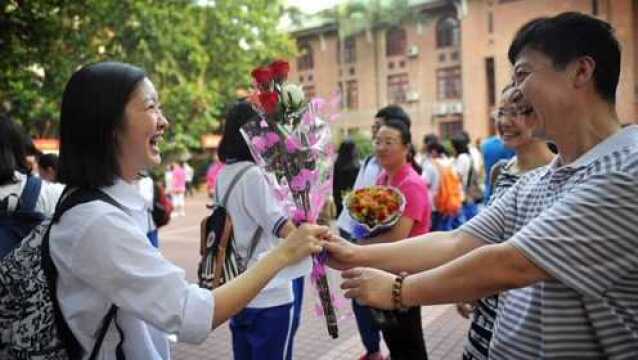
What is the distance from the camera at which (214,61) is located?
792 inches

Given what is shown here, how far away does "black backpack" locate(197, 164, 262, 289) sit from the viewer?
10.8ft

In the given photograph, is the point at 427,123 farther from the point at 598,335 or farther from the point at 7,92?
the point at 598,335

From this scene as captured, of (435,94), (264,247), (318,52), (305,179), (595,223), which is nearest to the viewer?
(595,223)

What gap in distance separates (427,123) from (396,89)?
2.99 m

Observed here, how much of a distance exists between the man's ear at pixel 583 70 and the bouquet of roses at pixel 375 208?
6.29ft

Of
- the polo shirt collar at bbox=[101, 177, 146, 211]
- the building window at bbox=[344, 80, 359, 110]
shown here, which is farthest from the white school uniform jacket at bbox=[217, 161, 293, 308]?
the building window at bbox=[344, 80, 359, 110]

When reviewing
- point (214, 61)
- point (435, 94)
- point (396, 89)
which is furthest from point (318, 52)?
point (214, 61)

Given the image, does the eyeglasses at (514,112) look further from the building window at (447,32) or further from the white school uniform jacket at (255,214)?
the building window at (447,32)

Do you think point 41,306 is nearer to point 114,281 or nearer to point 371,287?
point 114,281

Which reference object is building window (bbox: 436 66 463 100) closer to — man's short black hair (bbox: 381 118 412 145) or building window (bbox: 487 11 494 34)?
building window (bbox: 487 11 494 34)

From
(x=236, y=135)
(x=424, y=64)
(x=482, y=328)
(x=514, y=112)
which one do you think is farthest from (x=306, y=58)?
(x=482, y=328)

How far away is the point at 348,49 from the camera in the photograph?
3234 centimetres

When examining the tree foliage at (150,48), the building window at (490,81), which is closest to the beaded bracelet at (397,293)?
the tree foliage at (150,48)

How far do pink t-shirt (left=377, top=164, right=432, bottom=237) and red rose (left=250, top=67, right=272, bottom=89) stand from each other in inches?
71.1
